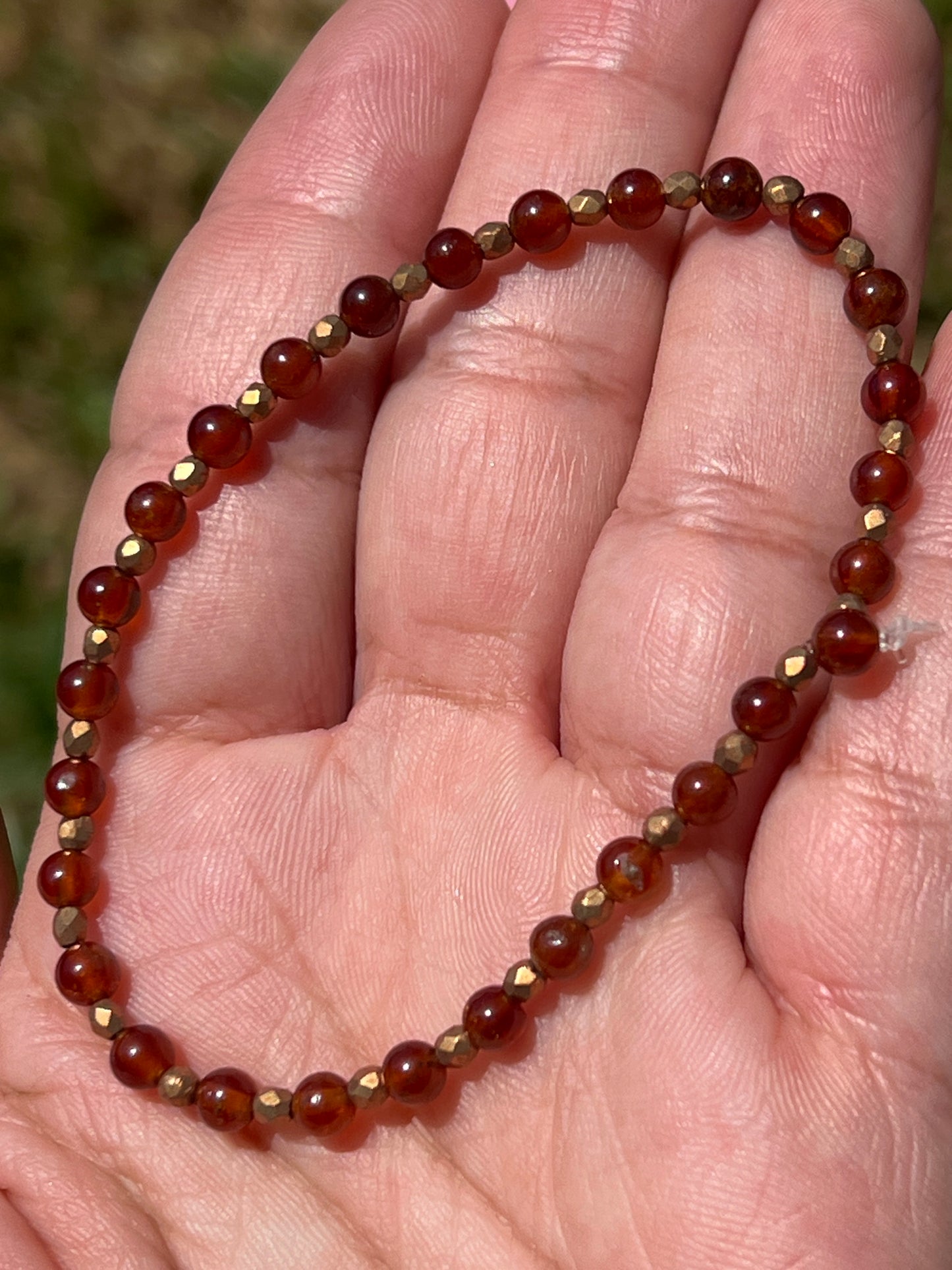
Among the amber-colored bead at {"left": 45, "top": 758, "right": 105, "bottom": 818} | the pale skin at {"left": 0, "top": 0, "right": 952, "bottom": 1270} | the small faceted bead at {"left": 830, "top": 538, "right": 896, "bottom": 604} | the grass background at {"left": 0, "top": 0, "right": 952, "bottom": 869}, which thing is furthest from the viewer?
the grass background at {"left": 0, "top": 0, "right": 952, "bottom": 869}

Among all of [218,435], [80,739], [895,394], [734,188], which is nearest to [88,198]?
[218,435]

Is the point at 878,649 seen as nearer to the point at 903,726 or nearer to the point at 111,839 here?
the point at 903,726

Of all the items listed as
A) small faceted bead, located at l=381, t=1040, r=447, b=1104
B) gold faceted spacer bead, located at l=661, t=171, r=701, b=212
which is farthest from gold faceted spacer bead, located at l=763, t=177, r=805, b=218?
small faceted bead, located at l=381, t=1040, r=447, b=1104

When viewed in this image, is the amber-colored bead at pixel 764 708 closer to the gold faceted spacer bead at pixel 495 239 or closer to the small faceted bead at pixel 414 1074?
the small faceted bead at pixel 414 1074

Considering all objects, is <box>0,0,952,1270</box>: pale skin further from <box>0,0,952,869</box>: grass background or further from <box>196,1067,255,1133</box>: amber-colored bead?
<box>0,0,952,869</box>: grass background

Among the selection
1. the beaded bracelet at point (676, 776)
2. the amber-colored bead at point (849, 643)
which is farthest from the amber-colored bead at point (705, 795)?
the amber-colored bead at point (849, 643)
